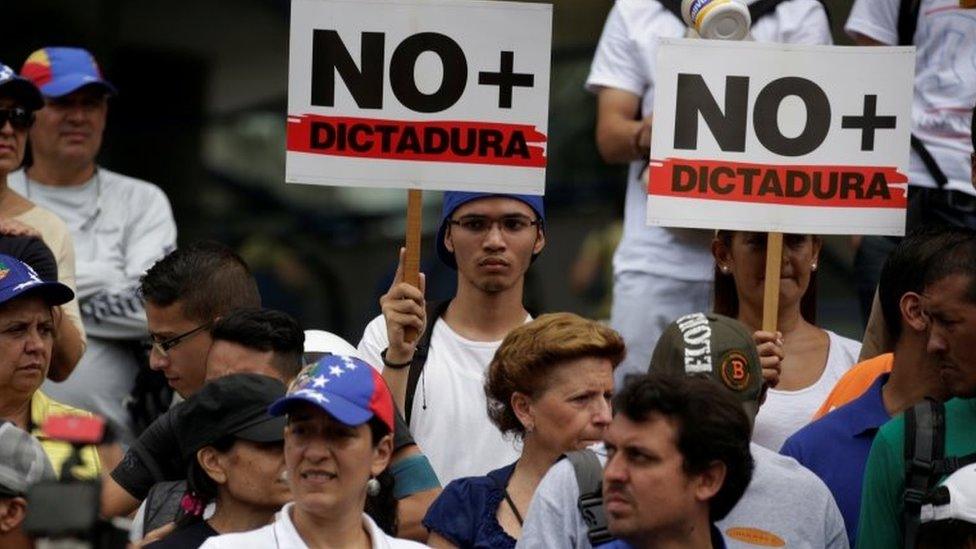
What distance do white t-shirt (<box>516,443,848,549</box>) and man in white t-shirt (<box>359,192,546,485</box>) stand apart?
1414 mm

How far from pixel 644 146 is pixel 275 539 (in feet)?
11.3

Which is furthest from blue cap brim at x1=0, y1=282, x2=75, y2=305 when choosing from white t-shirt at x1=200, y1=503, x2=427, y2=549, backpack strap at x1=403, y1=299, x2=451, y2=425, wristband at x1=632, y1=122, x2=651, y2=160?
wristband at x1=632, y1=122, x2=651, y2=160

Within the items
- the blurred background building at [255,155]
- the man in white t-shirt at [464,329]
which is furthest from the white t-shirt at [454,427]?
the blurred background building at [255,155]

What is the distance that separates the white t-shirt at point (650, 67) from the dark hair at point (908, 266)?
68.5 inches

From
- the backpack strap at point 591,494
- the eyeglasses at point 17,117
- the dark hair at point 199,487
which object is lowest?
the dark hair at point 199,487

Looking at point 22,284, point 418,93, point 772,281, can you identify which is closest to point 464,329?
point 418,93

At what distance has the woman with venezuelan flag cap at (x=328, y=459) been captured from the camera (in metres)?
6.44

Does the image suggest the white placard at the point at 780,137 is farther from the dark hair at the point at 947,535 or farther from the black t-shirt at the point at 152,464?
the dark hair at the point at 947,535

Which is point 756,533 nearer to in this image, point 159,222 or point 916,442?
point 916,442

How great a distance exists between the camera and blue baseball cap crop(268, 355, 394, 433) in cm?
649

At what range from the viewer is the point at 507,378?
297 inches

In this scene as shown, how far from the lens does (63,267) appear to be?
9211 millimetres

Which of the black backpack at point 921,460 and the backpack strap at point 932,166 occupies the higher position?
the backpack strap at point 932,166

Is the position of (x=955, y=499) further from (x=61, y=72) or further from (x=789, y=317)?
(x=61, y=72)
